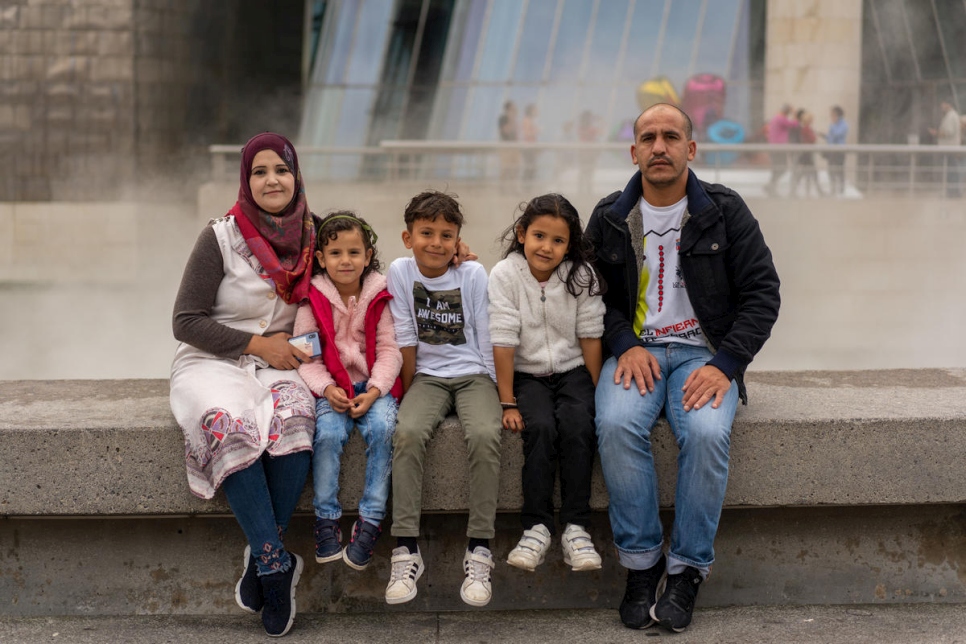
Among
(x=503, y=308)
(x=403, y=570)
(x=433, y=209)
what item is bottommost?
(x=403, y=570)

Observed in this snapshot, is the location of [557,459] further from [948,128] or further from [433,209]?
[948,128]

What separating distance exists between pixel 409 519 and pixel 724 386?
1096 millimetres

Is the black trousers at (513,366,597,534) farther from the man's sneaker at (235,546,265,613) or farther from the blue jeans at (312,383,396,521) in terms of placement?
the man's sneaker at (235,546,265,613)

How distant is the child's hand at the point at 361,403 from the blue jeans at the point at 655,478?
0.74 meters

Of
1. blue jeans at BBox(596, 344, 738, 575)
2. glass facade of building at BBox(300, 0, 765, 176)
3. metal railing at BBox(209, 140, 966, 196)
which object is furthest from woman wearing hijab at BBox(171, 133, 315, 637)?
glass facade of building at BBox(300, 0, 765, 176)

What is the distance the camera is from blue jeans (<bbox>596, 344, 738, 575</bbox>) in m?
3.17

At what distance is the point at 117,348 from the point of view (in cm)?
1138

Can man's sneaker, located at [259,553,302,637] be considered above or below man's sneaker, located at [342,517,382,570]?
below

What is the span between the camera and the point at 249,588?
3230 mm

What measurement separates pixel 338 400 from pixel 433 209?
28.5 inches

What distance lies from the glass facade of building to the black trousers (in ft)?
49.7

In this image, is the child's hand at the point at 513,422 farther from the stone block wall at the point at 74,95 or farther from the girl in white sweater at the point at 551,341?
the stone block wall at the point at 74,95

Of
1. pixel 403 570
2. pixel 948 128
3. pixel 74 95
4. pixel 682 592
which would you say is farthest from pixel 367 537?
pixel 74 95

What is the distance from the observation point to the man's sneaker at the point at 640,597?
3229 mm
